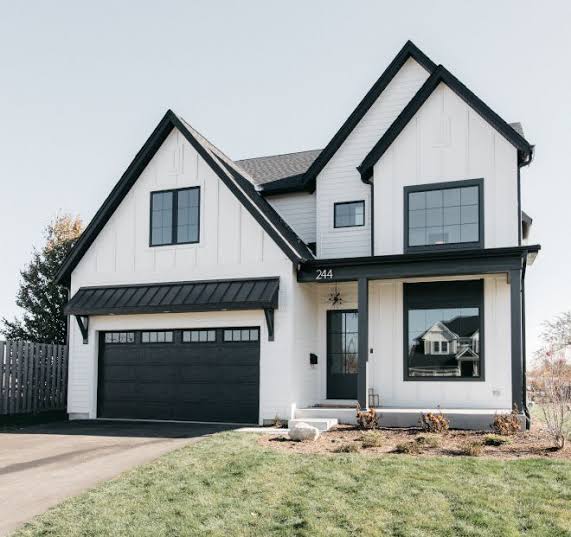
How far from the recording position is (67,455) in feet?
35.8

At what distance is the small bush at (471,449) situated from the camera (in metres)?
10.1

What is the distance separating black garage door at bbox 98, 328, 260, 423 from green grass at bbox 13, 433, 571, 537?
222 inches

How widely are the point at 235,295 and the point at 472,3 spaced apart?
7961 mm

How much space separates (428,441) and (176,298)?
7.31 m

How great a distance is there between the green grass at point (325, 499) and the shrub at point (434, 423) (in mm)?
2810

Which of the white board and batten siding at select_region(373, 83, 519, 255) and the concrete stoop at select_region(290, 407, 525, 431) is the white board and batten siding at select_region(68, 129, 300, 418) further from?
the white board and batten siding at select_region(373, 83, 519, 255)

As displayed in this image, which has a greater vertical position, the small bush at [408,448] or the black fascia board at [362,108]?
the black fascia board at [362,108]

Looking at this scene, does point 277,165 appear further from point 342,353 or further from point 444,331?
point 444,331

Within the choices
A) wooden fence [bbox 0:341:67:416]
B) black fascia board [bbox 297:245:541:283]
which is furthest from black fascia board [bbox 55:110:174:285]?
black fascia board [bbox 297:245:541:283]

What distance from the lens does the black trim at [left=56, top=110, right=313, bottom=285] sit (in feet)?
52.2

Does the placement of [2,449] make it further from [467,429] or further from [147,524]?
[467,429]

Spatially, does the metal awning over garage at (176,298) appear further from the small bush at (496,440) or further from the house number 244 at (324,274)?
the small bush at (496,440)

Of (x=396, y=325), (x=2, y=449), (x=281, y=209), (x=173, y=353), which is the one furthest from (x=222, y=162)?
(x=2, y=449)

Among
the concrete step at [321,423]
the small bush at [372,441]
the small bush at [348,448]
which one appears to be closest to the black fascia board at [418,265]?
the concrete step at [321,423]
